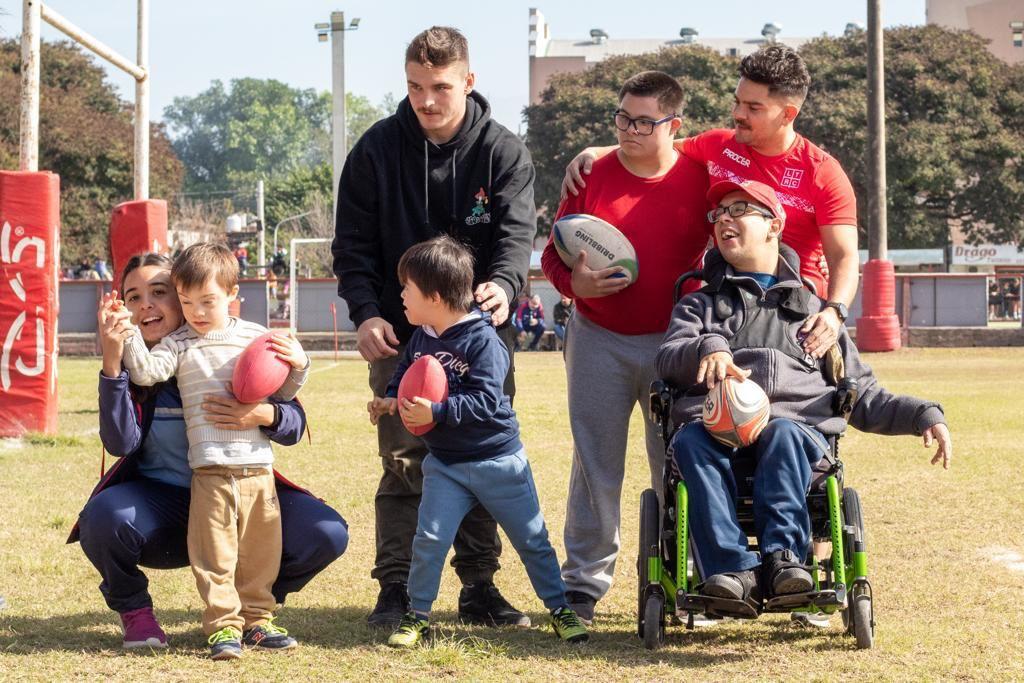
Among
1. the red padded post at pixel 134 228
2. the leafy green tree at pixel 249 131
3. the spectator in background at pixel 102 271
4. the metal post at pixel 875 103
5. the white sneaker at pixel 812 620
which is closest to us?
the white sneaker at pixel 812 620

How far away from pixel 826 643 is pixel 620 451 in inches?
44.3

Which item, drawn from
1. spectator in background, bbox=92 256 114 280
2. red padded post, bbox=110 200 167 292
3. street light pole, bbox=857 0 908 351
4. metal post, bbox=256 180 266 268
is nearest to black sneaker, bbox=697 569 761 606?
red padded post, bbox=110 200 167 292

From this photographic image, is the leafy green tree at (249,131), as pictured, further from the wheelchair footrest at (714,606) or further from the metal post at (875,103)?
the wheelchair footrest at (714,606)

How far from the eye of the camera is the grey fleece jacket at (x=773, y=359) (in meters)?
4.77

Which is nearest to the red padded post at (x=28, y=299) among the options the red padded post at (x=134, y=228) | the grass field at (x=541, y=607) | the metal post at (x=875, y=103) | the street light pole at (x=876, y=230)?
the grass field at (x=541, y=607)

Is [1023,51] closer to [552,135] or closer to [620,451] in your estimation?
[552,135]

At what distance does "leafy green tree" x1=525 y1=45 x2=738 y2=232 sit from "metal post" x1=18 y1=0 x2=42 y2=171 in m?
38.3

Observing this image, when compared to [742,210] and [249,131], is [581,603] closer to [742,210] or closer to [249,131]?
[742,210]

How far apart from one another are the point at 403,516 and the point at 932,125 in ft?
140

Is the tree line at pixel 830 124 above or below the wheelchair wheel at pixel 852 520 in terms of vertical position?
above

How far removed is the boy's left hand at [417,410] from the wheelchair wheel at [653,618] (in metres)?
1.00

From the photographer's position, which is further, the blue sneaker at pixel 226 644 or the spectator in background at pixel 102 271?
the spectator in background at pixel 102 271

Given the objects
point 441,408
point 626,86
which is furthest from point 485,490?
point 626,86

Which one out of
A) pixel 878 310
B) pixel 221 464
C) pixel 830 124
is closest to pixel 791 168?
pixel 221 464
